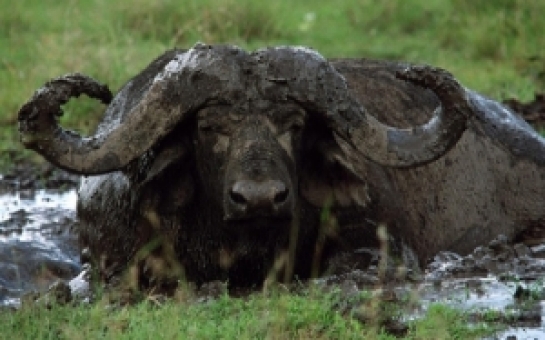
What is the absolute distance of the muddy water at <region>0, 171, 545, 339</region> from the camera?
17.8ft

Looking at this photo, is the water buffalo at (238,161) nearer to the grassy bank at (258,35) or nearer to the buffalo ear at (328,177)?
the buffalo ear at (328,177)

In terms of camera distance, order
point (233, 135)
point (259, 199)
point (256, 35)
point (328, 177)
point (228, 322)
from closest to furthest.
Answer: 1. point (228, 322)
2. point (259, 199)
3. point (233, 135)
4. point (328, 177)
5. point (256, 35)

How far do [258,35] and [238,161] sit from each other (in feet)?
22.8

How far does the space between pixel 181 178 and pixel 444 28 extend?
687 cm

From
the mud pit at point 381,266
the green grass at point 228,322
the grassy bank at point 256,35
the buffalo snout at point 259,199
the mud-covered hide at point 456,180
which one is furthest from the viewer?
the grassy bank at point 256,35

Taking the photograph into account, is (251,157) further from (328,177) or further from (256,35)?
(256,35)

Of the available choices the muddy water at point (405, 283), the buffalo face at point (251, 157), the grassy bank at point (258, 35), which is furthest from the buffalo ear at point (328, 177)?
the grassy bank at point (258, 35)

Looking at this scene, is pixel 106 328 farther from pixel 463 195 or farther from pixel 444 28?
pixel 444 28

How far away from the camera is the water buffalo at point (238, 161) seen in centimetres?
577

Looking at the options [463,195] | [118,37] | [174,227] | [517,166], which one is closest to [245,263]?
[174,227]

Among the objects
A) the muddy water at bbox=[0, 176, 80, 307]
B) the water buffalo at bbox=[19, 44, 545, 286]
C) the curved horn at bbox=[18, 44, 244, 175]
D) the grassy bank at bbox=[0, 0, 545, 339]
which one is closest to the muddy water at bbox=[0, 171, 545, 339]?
the muddy water at bbox=[0, 176, 80, 307]

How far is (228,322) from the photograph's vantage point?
509 cm

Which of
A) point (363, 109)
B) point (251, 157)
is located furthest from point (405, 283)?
point (251, 157)

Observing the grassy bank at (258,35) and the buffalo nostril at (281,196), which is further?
the grassy bank at (258,35)
